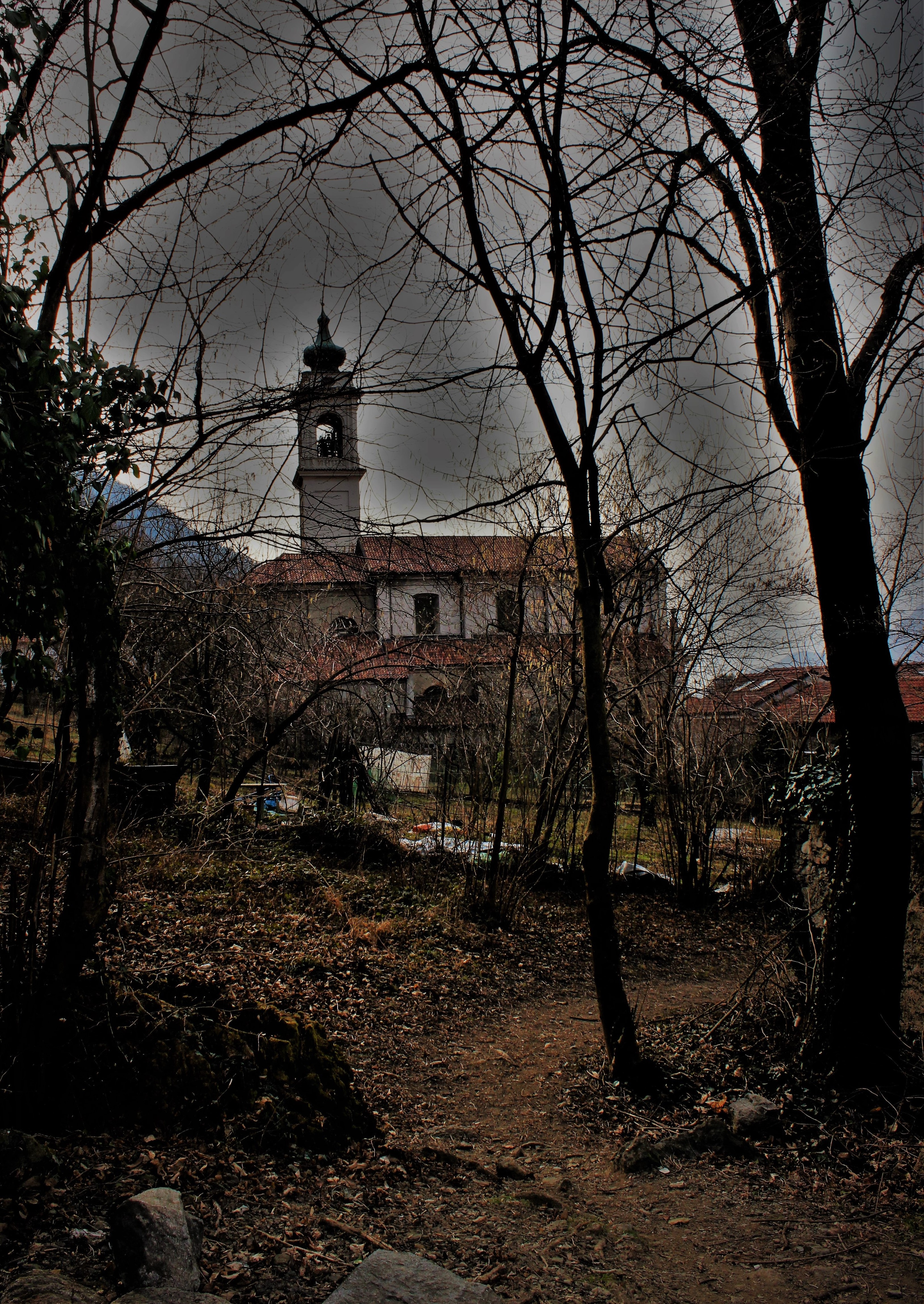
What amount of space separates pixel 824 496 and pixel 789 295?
3.22 ft

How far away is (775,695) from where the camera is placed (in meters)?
10.1

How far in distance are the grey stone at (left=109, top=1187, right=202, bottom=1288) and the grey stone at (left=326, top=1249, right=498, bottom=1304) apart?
39cm

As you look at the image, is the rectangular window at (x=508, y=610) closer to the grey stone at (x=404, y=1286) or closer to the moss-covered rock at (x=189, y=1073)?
the moss-covered rock at (x=189, y=1073)

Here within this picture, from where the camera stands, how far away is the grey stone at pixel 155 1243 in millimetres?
2084

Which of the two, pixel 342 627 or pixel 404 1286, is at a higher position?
pixel 342 627

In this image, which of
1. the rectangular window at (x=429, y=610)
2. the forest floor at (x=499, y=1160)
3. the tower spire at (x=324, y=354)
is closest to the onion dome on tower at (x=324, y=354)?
the tower spire at (x=324, y=354)

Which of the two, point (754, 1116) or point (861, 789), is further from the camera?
point (861, 789)

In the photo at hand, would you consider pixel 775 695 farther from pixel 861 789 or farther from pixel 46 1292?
pixel 46 1292

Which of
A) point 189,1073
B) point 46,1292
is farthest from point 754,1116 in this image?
point 46,1292

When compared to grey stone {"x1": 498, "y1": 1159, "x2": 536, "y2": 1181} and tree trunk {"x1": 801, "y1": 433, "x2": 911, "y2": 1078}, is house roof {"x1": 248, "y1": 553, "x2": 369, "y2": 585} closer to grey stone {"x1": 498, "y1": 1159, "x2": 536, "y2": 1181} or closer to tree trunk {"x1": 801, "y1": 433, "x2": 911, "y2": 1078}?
tree trunk {"x1": 801, "y1": 433, "x2": 911, "y2": 1078}

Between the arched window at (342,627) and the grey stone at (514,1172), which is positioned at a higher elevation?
the arched window at (342,627)

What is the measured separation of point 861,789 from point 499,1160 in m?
2.23

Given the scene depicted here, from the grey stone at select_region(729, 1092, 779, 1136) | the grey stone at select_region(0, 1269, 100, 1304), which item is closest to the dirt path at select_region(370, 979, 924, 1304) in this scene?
the grey stone at select_region(729, 1092, 779, 1136)

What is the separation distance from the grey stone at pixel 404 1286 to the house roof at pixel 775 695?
6.73 meters
